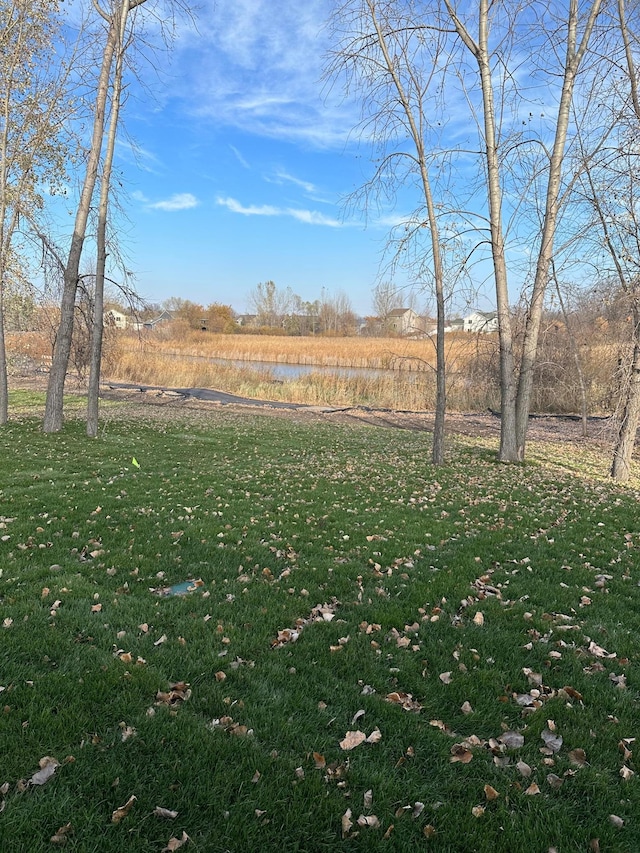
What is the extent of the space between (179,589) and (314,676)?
1.73 m

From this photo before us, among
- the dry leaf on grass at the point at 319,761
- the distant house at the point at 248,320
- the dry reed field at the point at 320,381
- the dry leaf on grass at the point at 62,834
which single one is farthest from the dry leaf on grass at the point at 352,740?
the distant house at the point at 248,320

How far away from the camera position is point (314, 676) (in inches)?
129

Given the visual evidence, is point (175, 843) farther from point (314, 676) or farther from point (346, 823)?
point (314, 676)

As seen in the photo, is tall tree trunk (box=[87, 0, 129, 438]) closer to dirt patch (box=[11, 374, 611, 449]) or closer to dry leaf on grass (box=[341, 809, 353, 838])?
dirt patch (box=[11, 374, 611, 449])

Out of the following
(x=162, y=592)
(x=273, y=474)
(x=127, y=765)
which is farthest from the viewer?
(x=273, y=474)

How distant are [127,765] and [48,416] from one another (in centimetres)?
1144

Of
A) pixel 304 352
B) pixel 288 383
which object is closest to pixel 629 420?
pixel 288 383

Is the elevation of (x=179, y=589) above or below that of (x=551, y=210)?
below

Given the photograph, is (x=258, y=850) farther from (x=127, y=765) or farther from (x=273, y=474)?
(x=273, y=474)

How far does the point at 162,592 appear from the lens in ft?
14.5

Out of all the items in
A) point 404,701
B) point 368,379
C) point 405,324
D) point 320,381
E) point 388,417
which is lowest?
point 404,701

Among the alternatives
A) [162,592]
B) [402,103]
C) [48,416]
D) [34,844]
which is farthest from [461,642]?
[48,416]

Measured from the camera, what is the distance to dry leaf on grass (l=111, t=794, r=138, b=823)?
7.06 feet

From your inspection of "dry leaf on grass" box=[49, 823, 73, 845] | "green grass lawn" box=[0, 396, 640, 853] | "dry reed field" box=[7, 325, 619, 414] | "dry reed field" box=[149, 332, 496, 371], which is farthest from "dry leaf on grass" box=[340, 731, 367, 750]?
"dry reed field" box=[149, 332, 496, 371]
